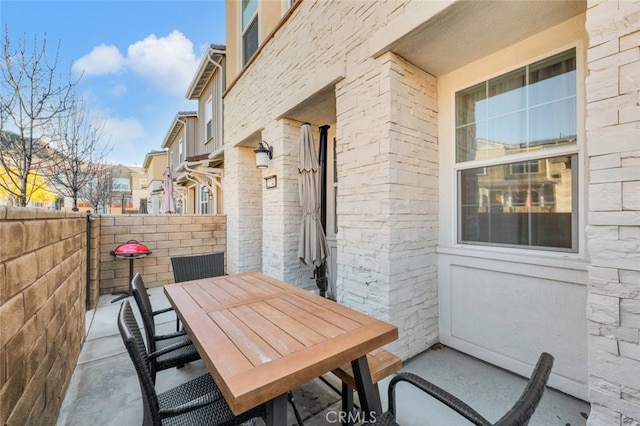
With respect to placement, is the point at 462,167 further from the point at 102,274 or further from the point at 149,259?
the point at 102,274

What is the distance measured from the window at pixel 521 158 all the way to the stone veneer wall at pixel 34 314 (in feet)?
11.6

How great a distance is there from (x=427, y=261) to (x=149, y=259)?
5577mm

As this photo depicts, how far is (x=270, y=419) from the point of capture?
4.21 ft

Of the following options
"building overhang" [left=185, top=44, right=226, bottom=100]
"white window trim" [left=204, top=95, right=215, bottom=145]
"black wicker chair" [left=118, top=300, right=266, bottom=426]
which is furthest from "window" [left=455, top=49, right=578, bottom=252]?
"white window trim" [left=204, top=95, right=215, bottom=145]

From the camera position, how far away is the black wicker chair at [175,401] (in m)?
1.23

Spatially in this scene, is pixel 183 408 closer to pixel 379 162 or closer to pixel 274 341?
pixel 274 341

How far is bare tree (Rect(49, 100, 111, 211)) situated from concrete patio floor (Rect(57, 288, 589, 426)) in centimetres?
432

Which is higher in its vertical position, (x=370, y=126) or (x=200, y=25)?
(x=200, y=25)

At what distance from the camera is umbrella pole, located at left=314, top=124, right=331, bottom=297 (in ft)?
14.2

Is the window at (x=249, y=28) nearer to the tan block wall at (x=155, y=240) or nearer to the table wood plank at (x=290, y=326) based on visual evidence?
the tan block wall at (x=155, y=240)

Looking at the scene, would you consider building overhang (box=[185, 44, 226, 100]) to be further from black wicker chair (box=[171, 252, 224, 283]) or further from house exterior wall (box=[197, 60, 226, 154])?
black wicker chair (box=[171, 252, 224, 283])

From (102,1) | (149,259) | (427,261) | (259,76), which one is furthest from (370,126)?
(102,1)

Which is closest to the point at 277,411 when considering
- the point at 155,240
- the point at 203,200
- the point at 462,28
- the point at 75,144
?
the point at 462,28

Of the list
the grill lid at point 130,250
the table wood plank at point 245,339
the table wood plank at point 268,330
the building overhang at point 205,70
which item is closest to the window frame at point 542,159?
the table wood plank at point 268,330
